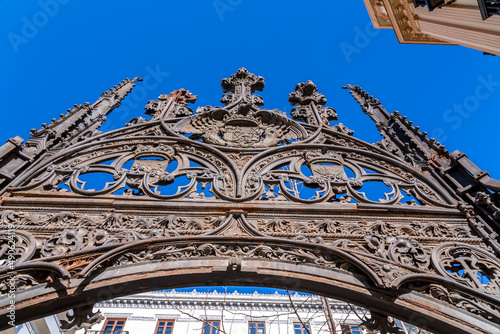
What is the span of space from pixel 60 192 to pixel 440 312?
222 inches

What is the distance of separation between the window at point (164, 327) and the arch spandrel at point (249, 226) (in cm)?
1673

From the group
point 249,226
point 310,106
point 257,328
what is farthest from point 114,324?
point 249,226

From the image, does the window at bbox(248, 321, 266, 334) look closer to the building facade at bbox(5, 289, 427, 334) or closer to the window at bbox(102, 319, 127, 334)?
the building facade at bbox(5, 289, 427, 334)

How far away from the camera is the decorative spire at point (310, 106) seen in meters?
9.31

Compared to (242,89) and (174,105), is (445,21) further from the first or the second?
(174,105)

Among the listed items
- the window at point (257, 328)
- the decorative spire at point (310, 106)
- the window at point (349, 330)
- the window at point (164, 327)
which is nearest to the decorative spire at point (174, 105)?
the decorative spire at point (310, 106)

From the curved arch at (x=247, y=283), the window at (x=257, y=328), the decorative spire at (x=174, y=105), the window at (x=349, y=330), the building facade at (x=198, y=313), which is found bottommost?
the curved arch at (x=247, y=283)

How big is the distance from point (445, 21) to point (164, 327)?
21.0m

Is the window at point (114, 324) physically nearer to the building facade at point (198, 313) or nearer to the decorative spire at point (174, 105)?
the building facade at point (198, 313)

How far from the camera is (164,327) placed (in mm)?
21203

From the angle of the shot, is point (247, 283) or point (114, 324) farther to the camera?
point (114, 324)

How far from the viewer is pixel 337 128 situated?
8625 mm

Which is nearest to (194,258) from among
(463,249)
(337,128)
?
(463,249)

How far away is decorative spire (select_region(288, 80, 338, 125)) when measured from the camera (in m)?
9.31
